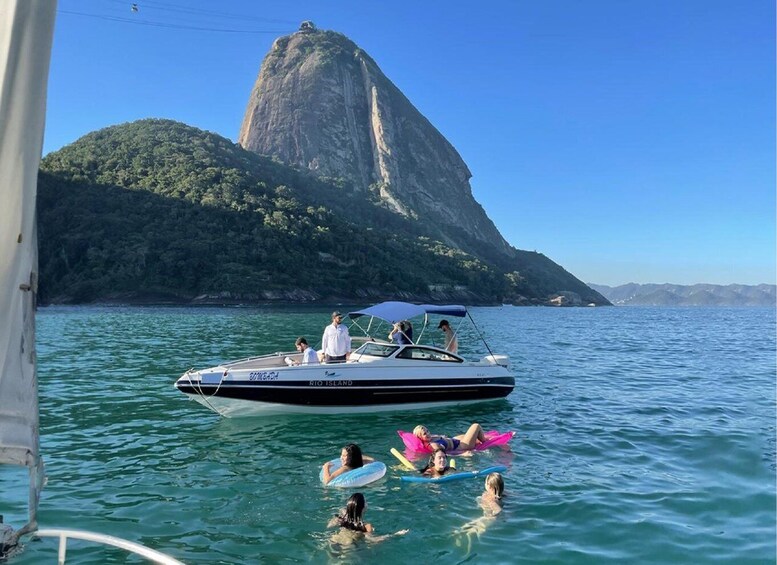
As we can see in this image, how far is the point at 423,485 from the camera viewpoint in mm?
11188

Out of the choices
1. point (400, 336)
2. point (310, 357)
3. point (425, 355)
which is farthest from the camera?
point (400, 336)

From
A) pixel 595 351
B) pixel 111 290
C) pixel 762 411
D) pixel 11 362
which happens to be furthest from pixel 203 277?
pixel 11 362

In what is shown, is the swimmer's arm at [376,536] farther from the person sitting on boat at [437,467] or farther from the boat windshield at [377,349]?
the boat windshield at [377,349]

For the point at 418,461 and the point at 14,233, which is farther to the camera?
the point at 418,461

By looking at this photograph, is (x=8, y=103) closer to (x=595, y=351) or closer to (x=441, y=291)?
(x=595, y=351)

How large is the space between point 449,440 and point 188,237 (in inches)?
4353

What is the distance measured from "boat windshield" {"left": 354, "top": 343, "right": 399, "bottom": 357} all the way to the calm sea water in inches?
75.4

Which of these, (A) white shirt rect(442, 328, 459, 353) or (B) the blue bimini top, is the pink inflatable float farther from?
(B) the blue bimini top

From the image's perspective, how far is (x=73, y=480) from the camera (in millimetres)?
10875

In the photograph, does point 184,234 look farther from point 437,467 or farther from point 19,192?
point 19,192

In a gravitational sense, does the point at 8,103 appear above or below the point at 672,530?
above

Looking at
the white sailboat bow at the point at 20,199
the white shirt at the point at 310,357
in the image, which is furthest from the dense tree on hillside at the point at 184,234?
the white sailboat bow at the point at 20,199

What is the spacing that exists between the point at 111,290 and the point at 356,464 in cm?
9820

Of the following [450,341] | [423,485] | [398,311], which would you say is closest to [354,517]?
[423,485]
